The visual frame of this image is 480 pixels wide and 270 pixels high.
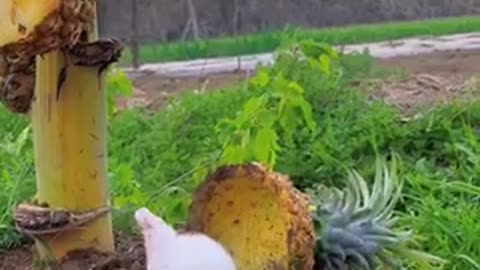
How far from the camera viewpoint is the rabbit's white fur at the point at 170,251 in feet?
4.54

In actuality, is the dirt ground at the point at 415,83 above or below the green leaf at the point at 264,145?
below

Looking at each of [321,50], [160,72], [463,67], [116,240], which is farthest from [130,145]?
[160,72]

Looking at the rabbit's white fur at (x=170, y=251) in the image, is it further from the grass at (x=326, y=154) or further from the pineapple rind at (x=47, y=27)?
the grass at (x=326, y=154)

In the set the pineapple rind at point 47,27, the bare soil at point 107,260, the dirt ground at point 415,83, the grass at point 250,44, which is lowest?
the grass at point 250,44

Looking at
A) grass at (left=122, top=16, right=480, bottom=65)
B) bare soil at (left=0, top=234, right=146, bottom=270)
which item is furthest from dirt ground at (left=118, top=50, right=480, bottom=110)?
bare soil at (left=0, top=234, right=146, bottom=270)

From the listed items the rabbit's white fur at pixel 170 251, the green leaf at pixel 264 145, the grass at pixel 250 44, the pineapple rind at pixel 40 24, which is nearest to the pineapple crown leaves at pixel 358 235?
the green leaf at pixel 264 145

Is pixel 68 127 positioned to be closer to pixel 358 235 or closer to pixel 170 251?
pixel 170 251

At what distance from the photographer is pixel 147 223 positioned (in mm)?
1396

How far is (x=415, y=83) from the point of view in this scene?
4016 mm

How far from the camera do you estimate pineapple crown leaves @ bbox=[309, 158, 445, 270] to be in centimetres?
164

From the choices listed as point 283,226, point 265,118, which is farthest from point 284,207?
point 265,118

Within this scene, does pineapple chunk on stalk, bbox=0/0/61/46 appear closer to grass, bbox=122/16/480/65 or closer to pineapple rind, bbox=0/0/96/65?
pineapple rind, bbox=0/0/96/65

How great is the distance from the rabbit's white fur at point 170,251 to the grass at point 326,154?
506mm

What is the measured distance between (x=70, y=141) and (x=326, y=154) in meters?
1.27
